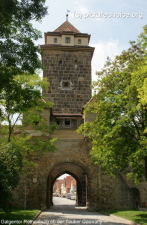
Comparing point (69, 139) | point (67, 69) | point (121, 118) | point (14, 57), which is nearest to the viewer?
point (14, 57)

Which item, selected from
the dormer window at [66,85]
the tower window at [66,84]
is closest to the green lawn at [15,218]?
the dormer window at [66,85]

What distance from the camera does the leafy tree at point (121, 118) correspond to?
45.8 feet

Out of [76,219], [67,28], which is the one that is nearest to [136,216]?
[76,219]

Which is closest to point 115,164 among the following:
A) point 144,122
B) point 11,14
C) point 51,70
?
point 144,122

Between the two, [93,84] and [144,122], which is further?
[93,84]

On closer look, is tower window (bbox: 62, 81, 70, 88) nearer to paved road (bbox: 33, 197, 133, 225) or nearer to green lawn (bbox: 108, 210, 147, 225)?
paved road (bbox: 33, 197, 133, 225)

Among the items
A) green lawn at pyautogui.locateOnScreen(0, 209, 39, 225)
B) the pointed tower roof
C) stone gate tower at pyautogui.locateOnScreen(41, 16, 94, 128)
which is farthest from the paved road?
the pointed tower roof

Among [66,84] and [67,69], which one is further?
[67,69]

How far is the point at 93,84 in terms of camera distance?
16.8m

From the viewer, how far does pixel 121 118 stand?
1436 centimetres

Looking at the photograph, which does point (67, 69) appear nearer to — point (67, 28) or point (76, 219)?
point (67, 28)

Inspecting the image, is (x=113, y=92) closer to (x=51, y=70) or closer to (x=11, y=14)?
(x=11, y=14)

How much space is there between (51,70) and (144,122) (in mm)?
15448

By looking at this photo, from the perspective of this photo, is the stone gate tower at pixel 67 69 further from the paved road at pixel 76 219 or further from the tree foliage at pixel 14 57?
the tree foliage at pixel 14 57
